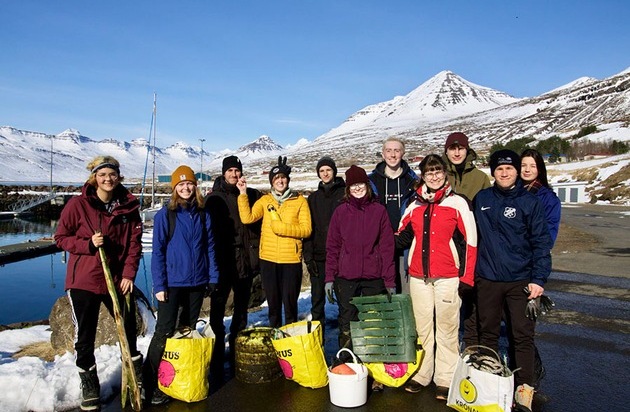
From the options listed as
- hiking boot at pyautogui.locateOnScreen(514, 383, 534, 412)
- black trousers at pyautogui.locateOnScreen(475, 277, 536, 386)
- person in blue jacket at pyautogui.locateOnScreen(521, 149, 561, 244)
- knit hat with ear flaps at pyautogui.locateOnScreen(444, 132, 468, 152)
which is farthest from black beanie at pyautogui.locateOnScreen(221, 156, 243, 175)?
hiking boot at pyautogui.locateOnScreen(514, 383, 534, 412)

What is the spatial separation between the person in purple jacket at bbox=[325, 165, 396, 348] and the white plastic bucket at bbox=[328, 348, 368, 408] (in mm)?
513

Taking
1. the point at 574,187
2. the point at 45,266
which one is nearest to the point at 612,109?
the point at 574,187

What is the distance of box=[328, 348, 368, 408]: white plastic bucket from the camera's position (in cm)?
409

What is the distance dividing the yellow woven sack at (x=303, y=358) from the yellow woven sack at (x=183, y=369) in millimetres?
743

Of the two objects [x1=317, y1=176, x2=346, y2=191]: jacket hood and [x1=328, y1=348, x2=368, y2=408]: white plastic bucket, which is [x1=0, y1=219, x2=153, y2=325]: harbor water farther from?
[x1=328, y1=348, x2=368, y2=408]: white plastic bucket

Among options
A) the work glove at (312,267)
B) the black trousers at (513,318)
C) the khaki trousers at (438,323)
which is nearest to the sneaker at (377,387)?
the khaki trousers at (438,323)

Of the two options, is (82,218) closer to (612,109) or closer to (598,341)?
(598,341)

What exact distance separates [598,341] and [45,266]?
20.5m

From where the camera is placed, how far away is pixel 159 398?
4184 mm

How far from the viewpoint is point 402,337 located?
14.6 feet

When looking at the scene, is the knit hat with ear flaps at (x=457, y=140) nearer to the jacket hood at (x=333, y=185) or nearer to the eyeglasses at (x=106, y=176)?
the jacket hood at (x=333, y=185)

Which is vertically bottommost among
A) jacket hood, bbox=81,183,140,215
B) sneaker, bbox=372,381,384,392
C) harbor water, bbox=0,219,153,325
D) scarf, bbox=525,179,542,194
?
harbor water, bbox=0,219,153,325

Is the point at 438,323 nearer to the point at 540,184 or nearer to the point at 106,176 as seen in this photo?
the point at 540,184

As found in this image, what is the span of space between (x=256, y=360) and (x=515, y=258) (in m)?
2.61
